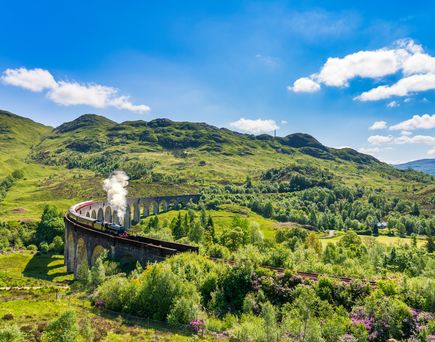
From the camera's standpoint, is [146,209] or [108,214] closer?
[108,214]

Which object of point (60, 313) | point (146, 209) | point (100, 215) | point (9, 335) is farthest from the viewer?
point (146, 209)

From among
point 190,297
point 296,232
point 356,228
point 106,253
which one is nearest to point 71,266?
Answer: point 106,253

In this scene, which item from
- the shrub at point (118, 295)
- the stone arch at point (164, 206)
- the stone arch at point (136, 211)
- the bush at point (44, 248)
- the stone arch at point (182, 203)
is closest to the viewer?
Result: the shrub at point (118, 295)

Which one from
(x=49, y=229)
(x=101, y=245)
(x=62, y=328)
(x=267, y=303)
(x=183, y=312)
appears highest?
(x=267, y=303)

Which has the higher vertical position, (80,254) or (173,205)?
(173,205)

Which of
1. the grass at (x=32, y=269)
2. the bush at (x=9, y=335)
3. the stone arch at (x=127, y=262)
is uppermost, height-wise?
the bush at (x=9, y=335)

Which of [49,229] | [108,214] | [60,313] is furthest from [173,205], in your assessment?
[60,313]

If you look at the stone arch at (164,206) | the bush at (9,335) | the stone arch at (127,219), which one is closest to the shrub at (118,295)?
the bush at (9,335)

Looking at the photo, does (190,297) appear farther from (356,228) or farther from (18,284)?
(356,228)

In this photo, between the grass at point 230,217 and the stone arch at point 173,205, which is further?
the stone arch at point 173,205

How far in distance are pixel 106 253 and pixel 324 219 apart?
4500 inches

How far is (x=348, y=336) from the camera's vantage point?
27812 mm

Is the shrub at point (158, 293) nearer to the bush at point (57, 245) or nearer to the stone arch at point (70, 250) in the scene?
the stone arch at point (70, 250)

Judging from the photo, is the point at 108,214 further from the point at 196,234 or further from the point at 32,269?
the point at 196,234
